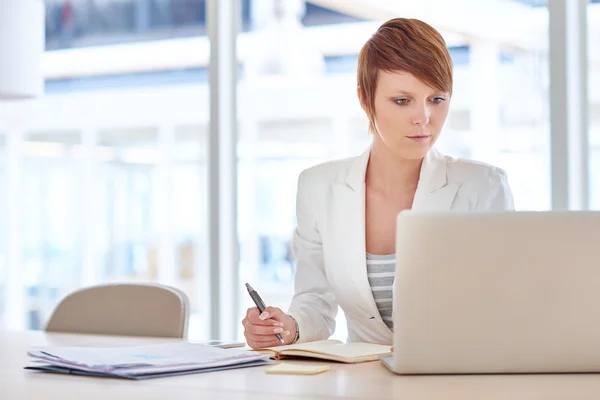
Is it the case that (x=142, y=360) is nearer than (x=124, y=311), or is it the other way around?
(x=142, y=360)

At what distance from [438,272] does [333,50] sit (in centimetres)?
270

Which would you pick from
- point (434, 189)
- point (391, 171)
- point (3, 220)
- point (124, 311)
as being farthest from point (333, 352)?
point (3, 220)

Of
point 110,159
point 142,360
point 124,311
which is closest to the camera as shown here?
point 142,360

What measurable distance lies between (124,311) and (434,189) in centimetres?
104

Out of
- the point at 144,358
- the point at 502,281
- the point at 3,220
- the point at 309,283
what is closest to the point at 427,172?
the point at 309,283

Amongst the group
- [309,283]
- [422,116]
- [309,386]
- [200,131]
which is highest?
[200,131]

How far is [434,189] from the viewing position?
2.26 meters

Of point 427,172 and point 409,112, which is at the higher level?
point 409,112

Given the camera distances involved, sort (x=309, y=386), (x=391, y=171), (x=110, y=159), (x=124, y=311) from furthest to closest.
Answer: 1. (x=110, y=159)
2. (x=124, y=311)
3. (x=391, y=171)
4. (x=309, y=386)

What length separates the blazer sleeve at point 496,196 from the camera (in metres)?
2.17

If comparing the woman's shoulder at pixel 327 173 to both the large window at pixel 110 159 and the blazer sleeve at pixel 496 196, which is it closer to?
the blazer sleeve at pixel 496 196

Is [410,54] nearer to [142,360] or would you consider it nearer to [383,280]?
[383,280]

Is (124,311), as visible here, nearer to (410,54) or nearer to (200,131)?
(410,54)

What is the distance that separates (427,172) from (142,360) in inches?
43.7
